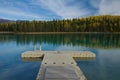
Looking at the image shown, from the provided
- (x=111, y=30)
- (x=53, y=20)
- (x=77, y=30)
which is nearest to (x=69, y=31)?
(x=77, y=30)

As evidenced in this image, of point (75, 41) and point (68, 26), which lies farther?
point (68, 26)

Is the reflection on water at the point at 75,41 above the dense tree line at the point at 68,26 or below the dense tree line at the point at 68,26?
below

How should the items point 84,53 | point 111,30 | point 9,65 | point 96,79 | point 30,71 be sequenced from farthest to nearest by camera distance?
point 111,30
point 84,53
point 9,65
point 30,71
point 96,79

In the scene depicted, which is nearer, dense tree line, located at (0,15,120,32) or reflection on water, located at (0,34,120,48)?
reflection on water, located at (0,34,120,48)

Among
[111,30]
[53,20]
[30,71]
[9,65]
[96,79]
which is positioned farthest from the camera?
[53,20]

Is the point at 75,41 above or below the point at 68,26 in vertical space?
below

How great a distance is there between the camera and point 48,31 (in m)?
101

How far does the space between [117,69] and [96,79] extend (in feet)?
12.1

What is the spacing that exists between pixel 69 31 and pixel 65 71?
8754cm

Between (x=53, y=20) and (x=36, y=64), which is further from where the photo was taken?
(x=53, y=20)

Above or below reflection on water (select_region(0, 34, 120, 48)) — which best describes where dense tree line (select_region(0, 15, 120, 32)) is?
above

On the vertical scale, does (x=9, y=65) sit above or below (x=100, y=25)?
below

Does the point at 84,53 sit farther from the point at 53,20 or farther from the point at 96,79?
the point at 53,20

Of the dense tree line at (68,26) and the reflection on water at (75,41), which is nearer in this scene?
the reflection on water at (75,41)
